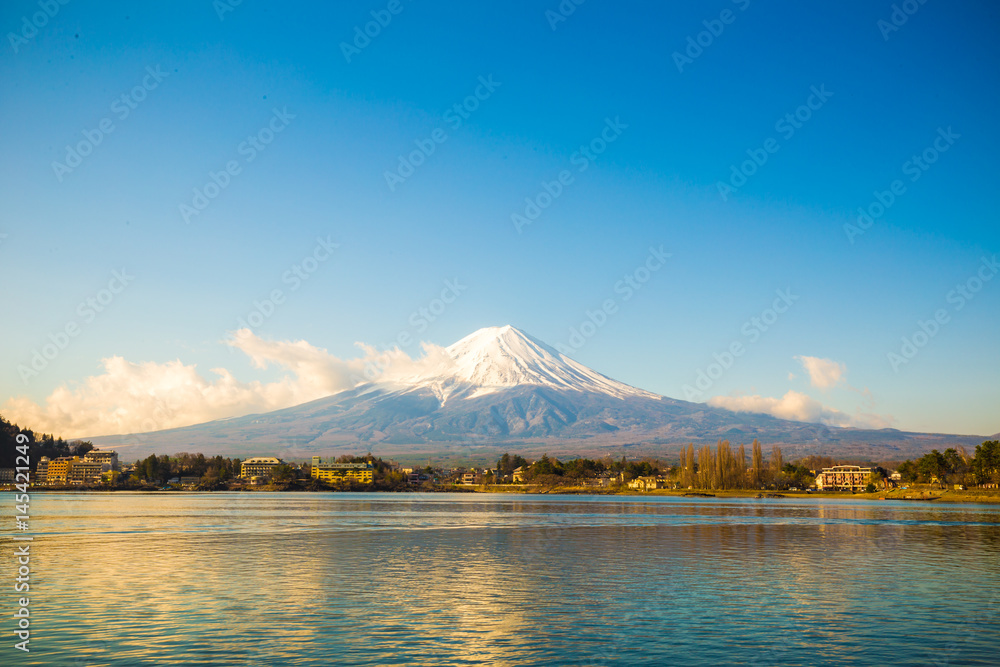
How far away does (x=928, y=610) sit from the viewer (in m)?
20.6

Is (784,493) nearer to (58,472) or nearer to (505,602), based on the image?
(505,602)

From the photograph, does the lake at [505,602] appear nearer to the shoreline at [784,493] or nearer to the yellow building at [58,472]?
the shoreline at [784,493]

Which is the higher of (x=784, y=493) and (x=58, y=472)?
(x=58, y=472)

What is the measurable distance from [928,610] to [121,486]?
20868cm

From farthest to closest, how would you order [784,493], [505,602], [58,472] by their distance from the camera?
1. [58,472]
2. [784,493]
3. [505,602]

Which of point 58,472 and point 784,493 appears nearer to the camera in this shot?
point 784,493

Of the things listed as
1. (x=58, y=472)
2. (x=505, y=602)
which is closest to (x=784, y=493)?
(x=505, y=602)

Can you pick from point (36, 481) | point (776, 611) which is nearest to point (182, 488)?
point (36, 481)

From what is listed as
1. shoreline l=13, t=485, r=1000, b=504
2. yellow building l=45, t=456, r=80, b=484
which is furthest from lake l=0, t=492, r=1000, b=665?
yellow building l=45, t=456, r=80, b=484

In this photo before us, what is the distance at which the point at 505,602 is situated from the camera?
69.3 feet

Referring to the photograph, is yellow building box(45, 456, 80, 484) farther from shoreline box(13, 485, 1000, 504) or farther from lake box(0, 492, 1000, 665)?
lake box(0, 492, 1000, 665)

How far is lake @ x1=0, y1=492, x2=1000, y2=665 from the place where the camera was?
15.4m

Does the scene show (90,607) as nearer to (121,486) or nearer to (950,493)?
(950,493)

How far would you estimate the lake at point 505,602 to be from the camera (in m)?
15.4
